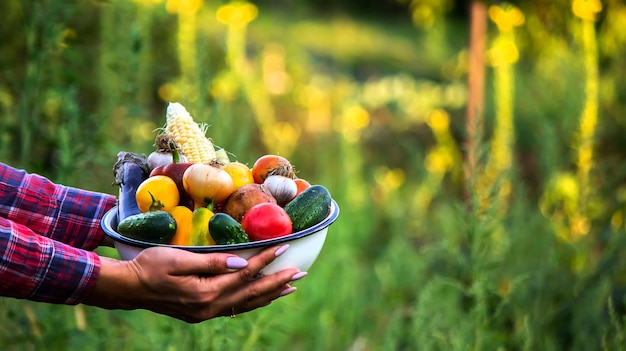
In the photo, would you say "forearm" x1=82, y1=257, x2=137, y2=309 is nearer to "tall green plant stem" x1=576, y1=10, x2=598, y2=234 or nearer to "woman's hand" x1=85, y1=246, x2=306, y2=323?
"woman's hand" x1=85, y1=246, x2=306, y2=323

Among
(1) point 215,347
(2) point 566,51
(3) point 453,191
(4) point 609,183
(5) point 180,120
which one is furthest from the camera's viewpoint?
(2) point 566,51

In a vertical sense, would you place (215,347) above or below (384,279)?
above

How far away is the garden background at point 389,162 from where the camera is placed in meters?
2.39

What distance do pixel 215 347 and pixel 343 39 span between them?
35.6 ft

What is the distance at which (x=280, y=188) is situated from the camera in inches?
61.9

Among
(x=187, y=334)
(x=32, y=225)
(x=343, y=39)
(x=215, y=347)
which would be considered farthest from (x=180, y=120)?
(x=343, y=39)

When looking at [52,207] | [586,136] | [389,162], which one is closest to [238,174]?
[52,207]

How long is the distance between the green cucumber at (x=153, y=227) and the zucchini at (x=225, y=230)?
78 mm

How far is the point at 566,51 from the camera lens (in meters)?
5.58

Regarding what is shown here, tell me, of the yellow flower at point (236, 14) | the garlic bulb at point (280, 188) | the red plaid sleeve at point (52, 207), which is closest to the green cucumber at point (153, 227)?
the garlic bulb at point (280, 188)

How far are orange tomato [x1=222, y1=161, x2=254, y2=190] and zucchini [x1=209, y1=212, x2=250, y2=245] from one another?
0.15 meters

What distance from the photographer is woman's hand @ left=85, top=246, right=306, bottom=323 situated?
1385 millimetres

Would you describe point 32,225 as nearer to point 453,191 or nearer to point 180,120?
point 180,120

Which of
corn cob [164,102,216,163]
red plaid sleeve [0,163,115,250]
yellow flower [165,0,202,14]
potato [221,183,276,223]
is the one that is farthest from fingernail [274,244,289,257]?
yellow flower [165,0,202,14]
